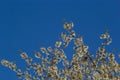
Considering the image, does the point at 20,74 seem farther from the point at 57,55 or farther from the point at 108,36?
the point at 108,36

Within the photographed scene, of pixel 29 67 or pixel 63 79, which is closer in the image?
pixel 63 79

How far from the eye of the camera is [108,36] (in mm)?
14125

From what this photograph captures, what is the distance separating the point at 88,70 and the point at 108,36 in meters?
1.50

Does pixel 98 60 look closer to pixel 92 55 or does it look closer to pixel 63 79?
pixel 92 55

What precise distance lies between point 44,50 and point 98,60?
84.2 inches

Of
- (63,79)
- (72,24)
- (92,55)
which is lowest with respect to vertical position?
(63,79)

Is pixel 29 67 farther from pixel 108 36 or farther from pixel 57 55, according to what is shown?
pixel 108 36

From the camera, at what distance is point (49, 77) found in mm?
13250

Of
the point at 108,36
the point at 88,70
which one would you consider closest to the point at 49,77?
the point at 88,70

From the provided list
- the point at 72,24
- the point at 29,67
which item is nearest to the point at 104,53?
the point at 72,24

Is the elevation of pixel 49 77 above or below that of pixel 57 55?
below

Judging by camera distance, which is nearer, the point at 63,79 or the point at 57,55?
the point at 63,79

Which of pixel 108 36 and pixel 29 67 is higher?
pixel 108 36

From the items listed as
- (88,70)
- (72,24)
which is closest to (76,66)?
(88,70)
